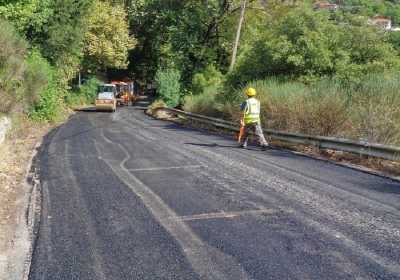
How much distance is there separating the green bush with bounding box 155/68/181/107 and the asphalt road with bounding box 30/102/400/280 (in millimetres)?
28328

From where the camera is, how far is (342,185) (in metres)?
8.69

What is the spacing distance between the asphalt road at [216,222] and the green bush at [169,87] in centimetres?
2833

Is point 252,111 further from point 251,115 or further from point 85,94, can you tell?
point 85,94

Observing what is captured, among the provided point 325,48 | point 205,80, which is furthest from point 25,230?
point 205,80

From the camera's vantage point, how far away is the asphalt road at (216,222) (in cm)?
496

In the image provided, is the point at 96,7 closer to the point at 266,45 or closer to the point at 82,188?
the point at 266,45

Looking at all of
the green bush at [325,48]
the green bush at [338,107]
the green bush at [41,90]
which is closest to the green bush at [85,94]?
the green bush at [41,90]

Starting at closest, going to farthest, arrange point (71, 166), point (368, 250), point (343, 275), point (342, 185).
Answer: point (343, 275)
point (368, 250)
point (342, 185)
point (71, 166)

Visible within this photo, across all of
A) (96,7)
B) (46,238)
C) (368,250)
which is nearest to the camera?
(368,250)

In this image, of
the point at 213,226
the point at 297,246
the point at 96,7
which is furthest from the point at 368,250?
the point at 96,7

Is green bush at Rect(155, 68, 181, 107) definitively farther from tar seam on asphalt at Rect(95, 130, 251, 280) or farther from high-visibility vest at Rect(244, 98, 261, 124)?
tar seam on asphalt at Rect(95, 130, 251, 280)

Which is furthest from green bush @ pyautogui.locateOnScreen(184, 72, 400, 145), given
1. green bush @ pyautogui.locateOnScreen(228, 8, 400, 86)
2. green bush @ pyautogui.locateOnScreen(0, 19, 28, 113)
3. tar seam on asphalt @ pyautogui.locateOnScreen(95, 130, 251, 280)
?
green bush @ pyautogui.locateOnScreen(0, 19, 28, 113)

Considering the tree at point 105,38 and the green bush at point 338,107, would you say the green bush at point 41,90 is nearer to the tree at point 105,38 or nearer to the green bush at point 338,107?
the green bush at point 338,107

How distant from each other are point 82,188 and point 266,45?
13657 mm
